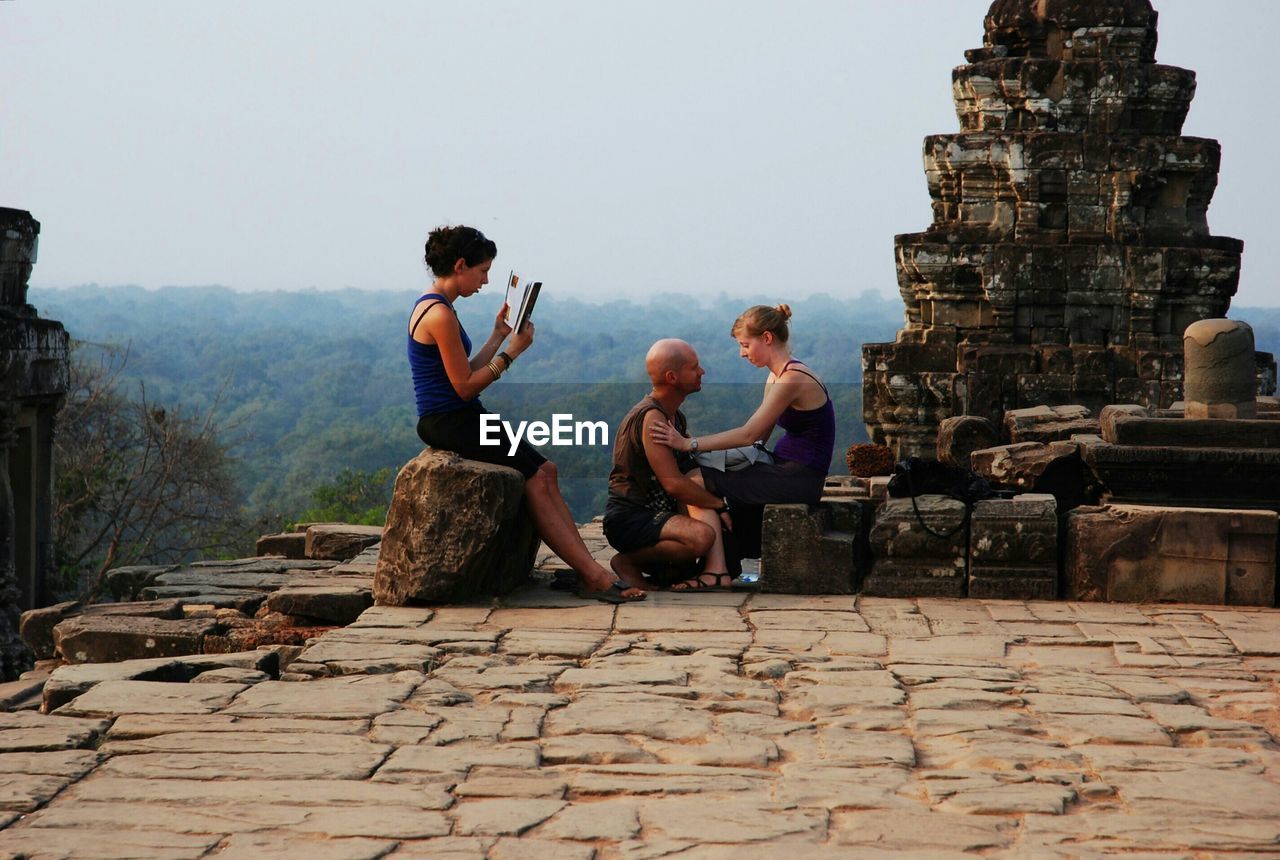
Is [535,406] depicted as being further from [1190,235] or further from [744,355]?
[744,355]

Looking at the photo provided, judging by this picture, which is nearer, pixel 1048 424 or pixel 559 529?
pixel 559 529

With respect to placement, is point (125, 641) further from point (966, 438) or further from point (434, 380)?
point (966, 438)

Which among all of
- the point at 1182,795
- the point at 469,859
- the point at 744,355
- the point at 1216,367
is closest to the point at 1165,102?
→ the point at 1216,367

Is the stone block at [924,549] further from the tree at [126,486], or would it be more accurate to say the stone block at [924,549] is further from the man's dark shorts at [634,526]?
the tree at [126,486]

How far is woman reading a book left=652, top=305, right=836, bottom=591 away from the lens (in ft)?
26.7

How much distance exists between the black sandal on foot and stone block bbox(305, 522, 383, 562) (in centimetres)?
464

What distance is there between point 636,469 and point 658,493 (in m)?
0.18

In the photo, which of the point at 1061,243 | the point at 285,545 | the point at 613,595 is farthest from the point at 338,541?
the point at 1061,243

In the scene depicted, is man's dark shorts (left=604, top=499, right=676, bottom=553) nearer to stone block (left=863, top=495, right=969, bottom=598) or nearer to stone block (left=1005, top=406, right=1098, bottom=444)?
stone block (left=863, top=495, right=969, bottom=598)

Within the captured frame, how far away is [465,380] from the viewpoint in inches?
299

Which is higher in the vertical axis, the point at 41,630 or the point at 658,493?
the point at 658,493

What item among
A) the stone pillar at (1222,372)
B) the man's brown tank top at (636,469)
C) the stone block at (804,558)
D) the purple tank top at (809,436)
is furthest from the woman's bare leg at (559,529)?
the stone pillar at (1222,372)

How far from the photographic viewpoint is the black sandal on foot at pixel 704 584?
814cm

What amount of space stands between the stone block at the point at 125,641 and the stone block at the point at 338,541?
12.8 ft
